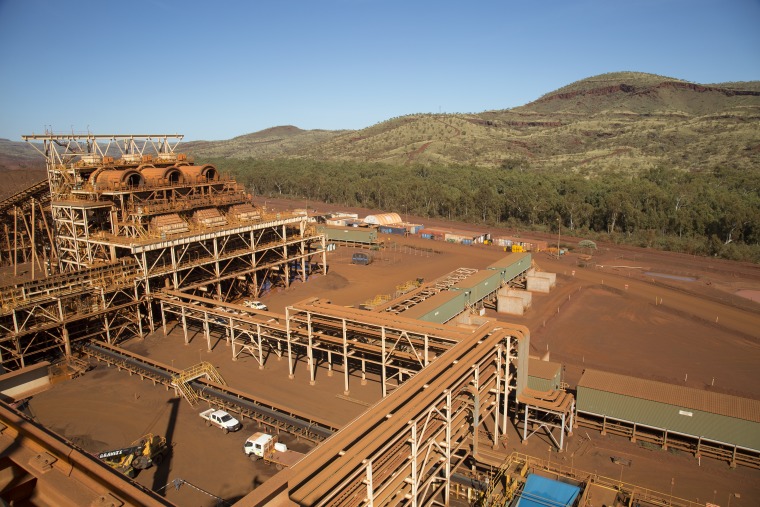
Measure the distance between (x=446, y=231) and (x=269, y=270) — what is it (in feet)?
117

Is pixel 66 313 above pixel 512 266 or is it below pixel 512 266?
above

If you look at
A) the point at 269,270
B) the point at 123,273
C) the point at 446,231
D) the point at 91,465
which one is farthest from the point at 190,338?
the point at 446,231

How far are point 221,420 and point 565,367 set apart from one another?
1903cm

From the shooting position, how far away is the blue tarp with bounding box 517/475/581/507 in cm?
1537

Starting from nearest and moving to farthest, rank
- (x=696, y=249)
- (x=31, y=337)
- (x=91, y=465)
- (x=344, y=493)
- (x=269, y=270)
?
(x=91, y=465) < (x=344, y=493) < (x=31, y=337) < (x=269, y=270) < (x=696, y=249)

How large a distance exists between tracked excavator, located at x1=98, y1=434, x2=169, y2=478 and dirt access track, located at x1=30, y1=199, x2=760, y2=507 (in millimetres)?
396

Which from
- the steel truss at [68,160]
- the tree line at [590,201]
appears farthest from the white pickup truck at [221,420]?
the tree line at [590,201]

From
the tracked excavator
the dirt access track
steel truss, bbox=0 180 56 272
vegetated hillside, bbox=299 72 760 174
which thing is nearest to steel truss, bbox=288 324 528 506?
the dirt access track

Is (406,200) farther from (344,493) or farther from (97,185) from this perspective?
(344,493)

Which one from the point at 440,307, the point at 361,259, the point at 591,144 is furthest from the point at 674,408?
the point at 591,144

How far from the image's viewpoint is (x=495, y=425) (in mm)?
19859

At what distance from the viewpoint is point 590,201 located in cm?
7362

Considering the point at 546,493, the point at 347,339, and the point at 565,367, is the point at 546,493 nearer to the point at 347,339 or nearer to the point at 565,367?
the point at 347,339

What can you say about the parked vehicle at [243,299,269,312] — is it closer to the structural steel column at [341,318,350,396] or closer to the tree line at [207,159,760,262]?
the structural steel column at [341,318,350,396]
